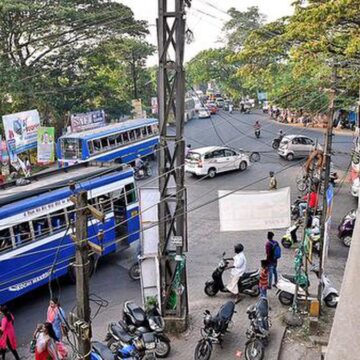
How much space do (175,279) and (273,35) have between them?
1485 cm

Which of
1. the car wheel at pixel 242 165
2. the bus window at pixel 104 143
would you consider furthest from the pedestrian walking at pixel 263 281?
the bus window at pixel 104 143

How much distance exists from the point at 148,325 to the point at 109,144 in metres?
15.9

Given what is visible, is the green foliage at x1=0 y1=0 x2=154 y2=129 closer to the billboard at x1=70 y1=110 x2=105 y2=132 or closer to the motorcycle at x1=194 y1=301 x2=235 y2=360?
the billboard at x1=70 y1=110 x2=105 y2=132

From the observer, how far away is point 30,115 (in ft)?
74.9

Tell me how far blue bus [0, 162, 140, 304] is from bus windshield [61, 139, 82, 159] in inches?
364

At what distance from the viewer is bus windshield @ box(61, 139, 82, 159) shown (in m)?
22.8

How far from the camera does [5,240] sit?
10555 mm

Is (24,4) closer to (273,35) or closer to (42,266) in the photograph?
(273,35)

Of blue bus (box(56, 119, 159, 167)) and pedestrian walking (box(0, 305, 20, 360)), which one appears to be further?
blue bus (box(56, 119, 159, 167))

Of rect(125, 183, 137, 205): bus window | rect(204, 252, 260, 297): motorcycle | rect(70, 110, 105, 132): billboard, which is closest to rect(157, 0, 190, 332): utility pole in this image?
rect(204, 252, 260, 297): motorcycle

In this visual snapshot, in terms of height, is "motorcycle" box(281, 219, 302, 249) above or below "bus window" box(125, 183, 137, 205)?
below

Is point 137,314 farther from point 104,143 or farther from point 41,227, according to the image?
point 104,143

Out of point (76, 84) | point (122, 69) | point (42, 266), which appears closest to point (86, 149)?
point (76, 84)

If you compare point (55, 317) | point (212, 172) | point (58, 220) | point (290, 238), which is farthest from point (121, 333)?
point (212, 172)
